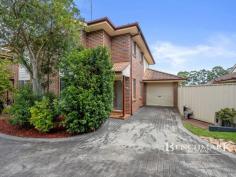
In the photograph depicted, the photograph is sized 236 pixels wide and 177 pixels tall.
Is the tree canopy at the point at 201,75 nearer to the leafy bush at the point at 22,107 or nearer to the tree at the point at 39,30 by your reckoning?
the tree at the point at 39,30

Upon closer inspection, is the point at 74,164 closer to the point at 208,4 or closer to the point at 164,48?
the point at 208,4

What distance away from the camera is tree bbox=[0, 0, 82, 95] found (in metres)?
7.30

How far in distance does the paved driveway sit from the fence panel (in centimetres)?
362

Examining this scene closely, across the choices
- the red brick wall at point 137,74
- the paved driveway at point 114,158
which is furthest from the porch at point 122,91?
the paved driveway at point 114,158

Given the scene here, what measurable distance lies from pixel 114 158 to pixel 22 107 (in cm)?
537

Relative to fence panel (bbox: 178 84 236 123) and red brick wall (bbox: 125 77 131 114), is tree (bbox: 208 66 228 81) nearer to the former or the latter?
fence panel (bbox: 178 84 236 123)

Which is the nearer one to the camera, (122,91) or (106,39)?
(122,91)

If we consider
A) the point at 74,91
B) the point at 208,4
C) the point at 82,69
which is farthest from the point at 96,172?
the point at 208,4

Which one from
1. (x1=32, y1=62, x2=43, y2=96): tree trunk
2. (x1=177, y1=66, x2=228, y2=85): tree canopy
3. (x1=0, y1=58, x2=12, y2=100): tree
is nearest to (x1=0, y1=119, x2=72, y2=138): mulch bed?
(x1=32, y1=62, x2=43, y2=96): tree trunk

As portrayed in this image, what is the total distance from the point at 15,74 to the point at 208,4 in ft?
57.3

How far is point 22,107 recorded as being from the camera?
761 cm

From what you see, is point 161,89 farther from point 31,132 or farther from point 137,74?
point 31,132

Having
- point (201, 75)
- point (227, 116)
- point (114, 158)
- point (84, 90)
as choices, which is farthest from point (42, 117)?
point (201, 75)

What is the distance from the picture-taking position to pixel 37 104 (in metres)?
7.11
